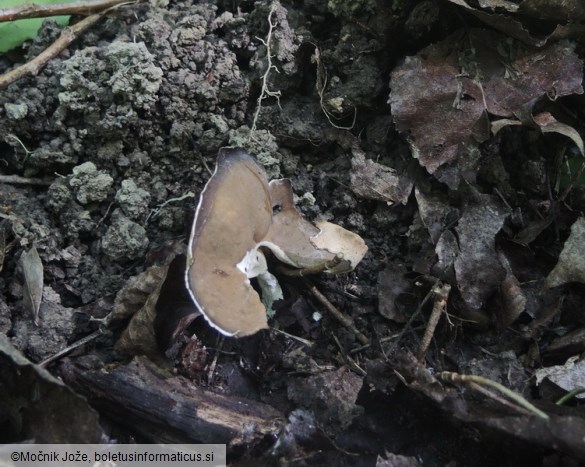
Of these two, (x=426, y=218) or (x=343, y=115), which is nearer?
(x=426, y=218)

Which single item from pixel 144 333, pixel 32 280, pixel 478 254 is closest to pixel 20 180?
pixel 32 280

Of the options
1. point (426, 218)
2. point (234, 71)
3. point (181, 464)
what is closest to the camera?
point (181, 464)

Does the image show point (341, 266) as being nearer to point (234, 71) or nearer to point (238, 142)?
point (238, 142)

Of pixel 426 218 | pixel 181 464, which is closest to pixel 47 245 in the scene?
pixel 181 464

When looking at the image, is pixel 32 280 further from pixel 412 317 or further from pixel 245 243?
pixel 412 317

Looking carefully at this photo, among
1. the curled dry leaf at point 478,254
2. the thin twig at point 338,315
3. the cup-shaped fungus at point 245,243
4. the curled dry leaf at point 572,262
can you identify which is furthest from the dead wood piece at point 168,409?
the curled dry leaf at point 572,262

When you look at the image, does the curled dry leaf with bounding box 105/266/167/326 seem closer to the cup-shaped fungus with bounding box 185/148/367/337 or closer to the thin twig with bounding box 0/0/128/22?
the cup-shaped fungus with bounding box 185/148/367/337
